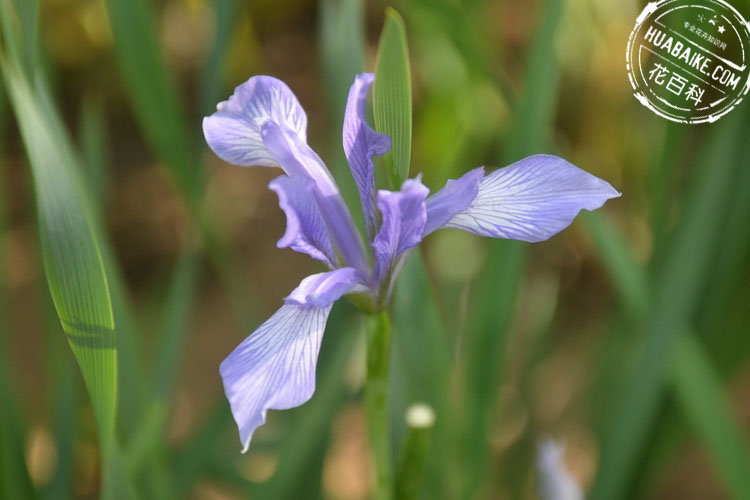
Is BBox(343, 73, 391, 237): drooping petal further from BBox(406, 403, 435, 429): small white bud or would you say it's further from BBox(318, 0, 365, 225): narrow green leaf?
BBox(318, 0, 365, 225): narrow green leaf

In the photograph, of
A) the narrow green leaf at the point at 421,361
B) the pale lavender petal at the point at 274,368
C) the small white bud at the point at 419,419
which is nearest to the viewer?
the pale lavender petal at the point at 274,368

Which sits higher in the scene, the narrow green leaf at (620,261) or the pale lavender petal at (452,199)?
the pale lavender petal at (452,199)

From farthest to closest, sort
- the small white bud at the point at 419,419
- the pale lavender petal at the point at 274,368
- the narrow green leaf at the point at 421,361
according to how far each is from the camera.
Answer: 1. the narrow green leaf at the point at 421,361
2. the small white bud at the point at 419,419
3. the pale lavender petal at the point at 274,368

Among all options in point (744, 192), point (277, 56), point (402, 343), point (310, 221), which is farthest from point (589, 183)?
point (277, 56)

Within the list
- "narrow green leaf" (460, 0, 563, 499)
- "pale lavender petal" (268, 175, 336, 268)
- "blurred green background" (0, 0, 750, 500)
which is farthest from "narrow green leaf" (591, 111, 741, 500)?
"pale lavender petal" (268, 175, 336, 268)

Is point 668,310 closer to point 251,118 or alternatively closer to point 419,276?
point 419,276

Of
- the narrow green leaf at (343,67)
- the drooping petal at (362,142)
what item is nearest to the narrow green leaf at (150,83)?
the narrow green leaf at (343,67)

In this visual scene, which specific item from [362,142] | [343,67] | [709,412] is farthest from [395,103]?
[709,412]

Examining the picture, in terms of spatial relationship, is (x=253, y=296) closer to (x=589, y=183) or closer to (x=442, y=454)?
(x=442, y=454)

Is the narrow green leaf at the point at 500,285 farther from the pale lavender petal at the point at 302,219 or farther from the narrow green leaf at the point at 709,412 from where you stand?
the pale lavender petal at the point at 302,219
